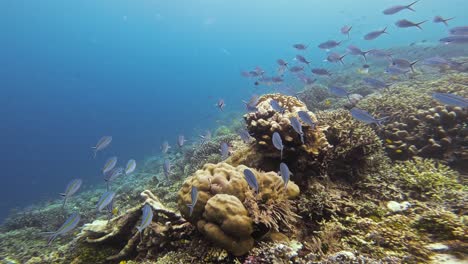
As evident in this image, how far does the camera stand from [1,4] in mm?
94938

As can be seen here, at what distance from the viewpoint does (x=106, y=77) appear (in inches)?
6235

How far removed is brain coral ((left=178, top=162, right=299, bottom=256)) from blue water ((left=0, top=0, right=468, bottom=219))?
34301 mm

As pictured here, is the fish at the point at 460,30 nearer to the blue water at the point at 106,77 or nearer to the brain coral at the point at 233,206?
the brain coral at the point at 233,206

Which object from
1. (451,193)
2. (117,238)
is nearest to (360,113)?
(451,193)

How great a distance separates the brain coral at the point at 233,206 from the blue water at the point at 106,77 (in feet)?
113

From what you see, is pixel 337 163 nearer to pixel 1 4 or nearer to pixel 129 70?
pixel 1 4

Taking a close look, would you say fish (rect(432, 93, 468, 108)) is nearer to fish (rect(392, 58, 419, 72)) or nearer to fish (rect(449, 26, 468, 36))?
fish (rect(392, 58, 419, 72))

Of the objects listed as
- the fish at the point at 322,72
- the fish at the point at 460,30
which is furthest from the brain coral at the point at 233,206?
the fish at the point at 460,30

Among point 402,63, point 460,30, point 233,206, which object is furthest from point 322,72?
point 233,206

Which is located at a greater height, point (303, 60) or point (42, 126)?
point (303, 60)

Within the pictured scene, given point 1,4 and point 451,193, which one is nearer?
point 451,193

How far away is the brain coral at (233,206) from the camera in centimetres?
326

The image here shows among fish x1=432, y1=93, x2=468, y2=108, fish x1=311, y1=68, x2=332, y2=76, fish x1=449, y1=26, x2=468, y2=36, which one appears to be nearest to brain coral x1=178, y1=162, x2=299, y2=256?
fish x1=432, y1=93, x2=468, y2=108

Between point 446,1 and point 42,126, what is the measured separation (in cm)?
22713
